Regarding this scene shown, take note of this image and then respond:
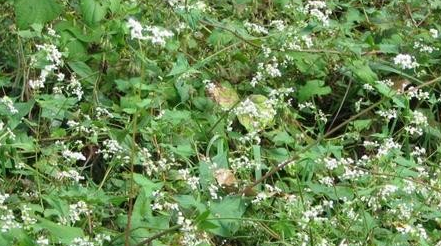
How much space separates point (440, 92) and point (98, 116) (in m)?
1.65

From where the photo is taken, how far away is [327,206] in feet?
9.56

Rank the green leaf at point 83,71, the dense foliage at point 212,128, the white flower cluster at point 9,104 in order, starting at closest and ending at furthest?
the dense foliage at point 212,128
the white flower cluster at point 9,104
the green leaf at point 83,71

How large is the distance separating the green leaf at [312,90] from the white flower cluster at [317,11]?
26 cm

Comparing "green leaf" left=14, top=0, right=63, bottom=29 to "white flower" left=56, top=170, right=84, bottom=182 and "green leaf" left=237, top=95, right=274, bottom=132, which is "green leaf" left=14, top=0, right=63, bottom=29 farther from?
"green leaf" left=237, top=95, right=274, bottom=132

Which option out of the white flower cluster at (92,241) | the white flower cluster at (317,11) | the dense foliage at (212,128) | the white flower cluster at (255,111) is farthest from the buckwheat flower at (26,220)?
the white flower cluster at (317,11)

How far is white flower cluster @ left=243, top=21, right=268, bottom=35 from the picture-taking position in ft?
12.3

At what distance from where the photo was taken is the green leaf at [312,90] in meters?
3.65

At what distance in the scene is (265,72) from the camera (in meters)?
3.54

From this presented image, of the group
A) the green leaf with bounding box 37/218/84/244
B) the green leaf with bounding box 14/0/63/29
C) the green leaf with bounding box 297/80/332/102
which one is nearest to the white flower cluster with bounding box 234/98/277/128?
the green leaf with bounding box 297/80/332/102

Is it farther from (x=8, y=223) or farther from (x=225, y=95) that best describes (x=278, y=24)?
(x=8, y=223)

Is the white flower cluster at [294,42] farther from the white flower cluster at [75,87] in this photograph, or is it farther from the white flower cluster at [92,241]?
the white flower cluster at [92,241]

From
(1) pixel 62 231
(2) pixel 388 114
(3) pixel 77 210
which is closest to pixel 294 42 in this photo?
(2) pixel 388 114

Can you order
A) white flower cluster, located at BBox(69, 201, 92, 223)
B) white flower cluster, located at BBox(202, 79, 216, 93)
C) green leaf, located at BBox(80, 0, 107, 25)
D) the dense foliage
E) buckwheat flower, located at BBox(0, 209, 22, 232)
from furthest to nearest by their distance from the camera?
white flower cluster, located at BBox(202, 79, 216, 93) < green leaf, located at BBox(80, 0, 107, 25) < the dense foliage < white flower cluster, located at BBox(69, 201, 92, 223) < buckwheat flower, located at BBox(0, 209, 22, 232)

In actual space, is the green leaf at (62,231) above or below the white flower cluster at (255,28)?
above
